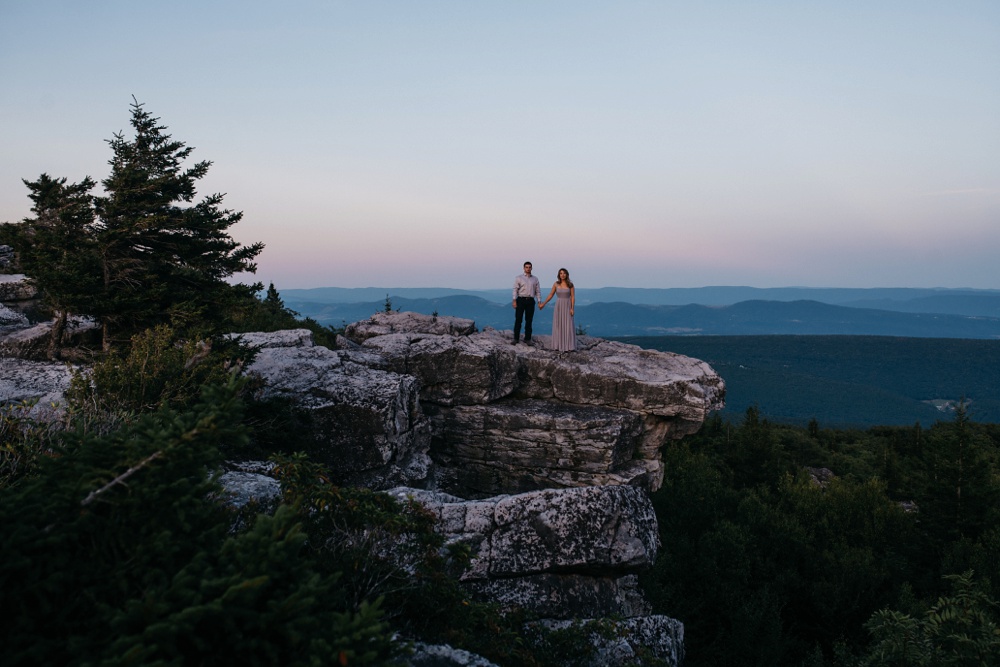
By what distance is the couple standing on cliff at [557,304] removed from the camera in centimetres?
2138

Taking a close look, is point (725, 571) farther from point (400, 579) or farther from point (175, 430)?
point (175, 430)

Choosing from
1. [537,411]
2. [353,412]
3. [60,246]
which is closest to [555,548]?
[353,412]

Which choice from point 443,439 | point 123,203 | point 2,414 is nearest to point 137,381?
point 2,414

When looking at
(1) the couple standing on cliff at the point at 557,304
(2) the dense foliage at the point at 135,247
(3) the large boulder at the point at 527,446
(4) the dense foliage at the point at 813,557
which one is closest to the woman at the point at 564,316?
(1) the couple standing on cliff at the point at 557,304

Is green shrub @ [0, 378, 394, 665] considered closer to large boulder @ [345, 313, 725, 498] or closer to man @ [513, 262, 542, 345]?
large boulder @ [345, 313, 725, 498]

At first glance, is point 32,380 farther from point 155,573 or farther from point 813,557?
point 813,557

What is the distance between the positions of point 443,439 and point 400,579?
614 inches

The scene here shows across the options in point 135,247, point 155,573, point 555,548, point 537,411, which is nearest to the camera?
point 155,573

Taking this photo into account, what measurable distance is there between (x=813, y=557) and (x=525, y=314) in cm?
1407

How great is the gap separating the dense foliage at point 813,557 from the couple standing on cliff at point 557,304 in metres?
7.82

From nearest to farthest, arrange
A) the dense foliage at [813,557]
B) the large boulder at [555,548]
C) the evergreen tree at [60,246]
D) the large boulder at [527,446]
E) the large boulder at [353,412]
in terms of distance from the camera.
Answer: the large boulder at [555,548], the evergreen tree at [60,246], the large boulder at [353,412], the dense foliage at [813,557], the large boulder at [527,446]

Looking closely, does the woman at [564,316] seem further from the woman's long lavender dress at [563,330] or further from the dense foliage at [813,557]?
the dense foliage at [813,557]

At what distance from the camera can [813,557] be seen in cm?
1920

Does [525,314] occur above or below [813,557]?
above
